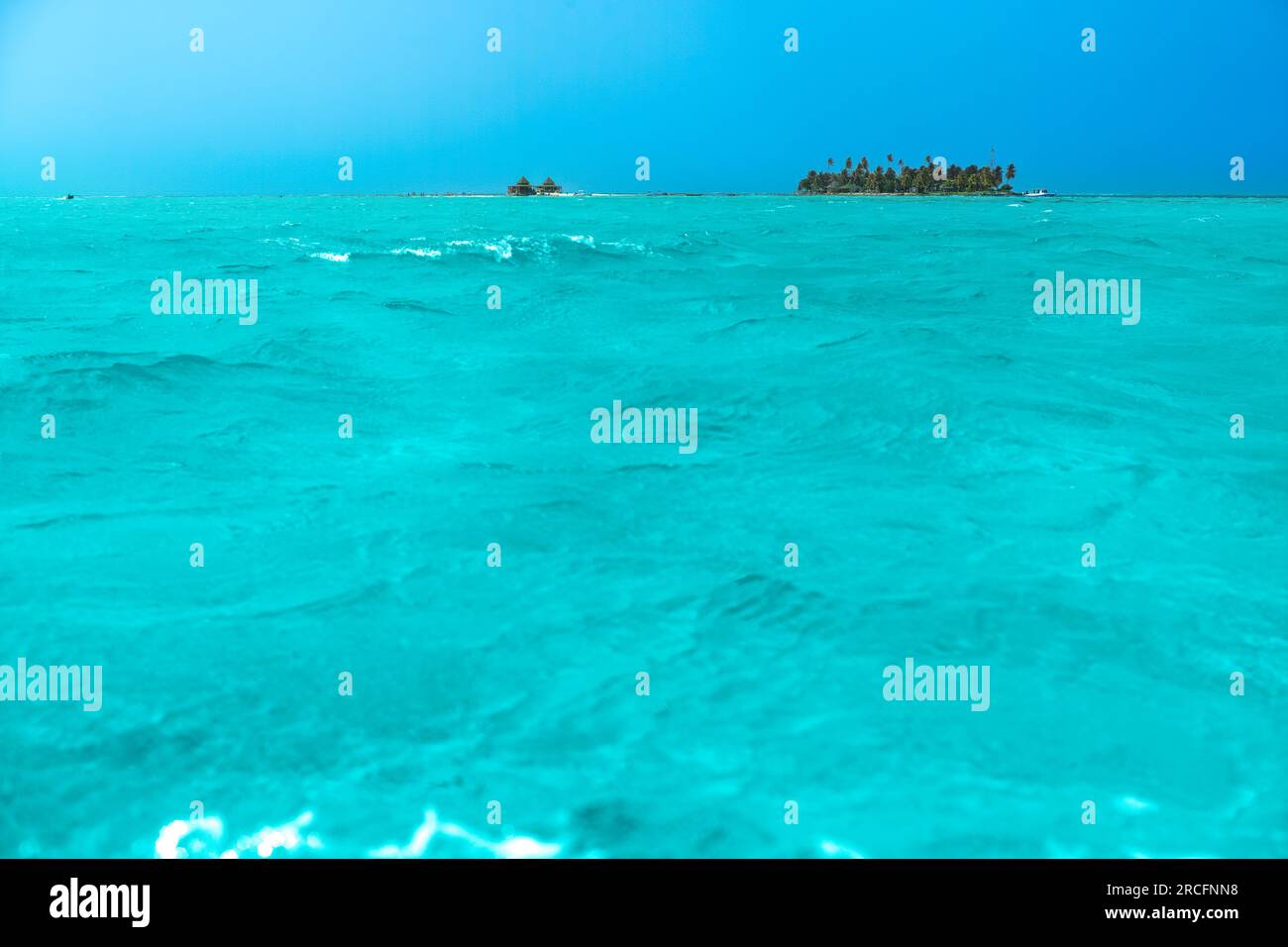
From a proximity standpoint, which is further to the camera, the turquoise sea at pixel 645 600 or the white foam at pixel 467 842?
the turquoise sea at pixel 645 600

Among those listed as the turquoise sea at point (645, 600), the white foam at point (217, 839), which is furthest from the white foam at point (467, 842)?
the white foam at point (217, 839)

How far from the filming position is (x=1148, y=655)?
7688 mm

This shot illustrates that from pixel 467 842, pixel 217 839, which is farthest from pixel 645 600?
pixel 217 839

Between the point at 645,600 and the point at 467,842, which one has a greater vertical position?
the point at 645,600

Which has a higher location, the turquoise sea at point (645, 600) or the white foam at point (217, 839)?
the turquoise sea at point (645, 600)

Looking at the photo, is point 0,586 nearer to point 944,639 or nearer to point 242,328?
point 944,639

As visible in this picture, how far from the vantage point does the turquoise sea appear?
5992 mm

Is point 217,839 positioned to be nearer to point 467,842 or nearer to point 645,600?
point 467,842

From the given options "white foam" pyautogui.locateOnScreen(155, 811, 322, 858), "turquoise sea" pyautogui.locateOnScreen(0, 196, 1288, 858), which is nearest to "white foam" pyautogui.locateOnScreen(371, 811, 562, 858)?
"turquoise sea" pyautogui.locateOnScreen(0, 196, 1288, 858)

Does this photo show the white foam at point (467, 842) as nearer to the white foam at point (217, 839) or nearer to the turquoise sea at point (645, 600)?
the turquoise sea at point (645, 600)

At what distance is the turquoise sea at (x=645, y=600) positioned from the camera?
599cm

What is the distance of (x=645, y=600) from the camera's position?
8.77 meters
